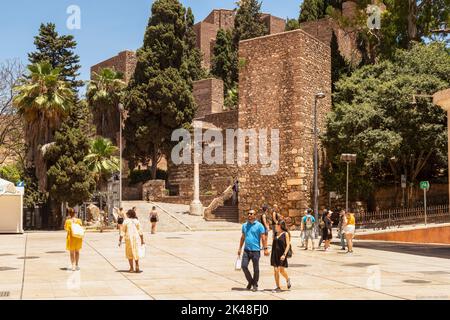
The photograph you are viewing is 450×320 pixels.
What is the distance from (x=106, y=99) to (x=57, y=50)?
9361 millimetres

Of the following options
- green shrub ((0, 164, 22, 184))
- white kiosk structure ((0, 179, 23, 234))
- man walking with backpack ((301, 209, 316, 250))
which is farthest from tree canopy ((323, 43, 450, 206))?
green shrub ((0, 164, 22, 184))

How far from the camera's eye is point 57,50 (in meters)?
54.2

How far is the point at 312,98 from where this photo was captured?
34125mm

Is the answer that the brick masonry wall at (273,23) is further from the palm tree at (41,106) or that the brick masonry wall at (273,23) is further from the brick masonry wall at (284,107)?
the palm tree at (41,106)

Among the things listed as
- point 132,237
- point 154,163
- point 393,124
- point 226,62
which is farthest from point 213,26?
point 132,237

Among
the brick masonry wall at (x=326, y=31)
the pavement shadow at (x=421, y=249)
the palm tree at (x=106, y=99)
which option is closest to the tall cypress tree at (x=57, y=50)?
the palm tree at (x=106, y=99)

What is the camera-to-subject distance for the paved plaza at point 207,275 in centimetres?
1024

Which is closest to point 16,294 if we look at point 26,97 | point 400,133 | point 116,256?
point 116,256

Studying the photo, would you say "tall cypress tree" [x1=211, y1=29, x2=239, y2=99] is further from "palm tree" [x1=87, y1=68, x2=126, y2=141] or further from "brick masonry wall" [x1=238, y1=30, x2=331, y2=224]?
"brick masonry wall" [x1=238, y1=30, x2=331, y2=224]

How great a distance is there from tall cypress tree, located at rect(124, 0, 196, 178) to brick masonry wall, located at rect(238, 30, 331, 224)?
13.1 m

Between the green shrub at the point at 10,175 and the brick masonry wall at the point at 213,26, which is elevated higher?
the brick masonry wall at the point at 213,26

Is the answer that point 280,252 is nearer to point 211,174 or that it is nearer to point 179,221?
point 179,221

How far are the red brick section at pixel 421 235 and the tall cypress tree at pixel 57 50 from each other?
119 feet

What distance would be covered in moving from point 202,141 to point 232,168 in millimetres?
3490
